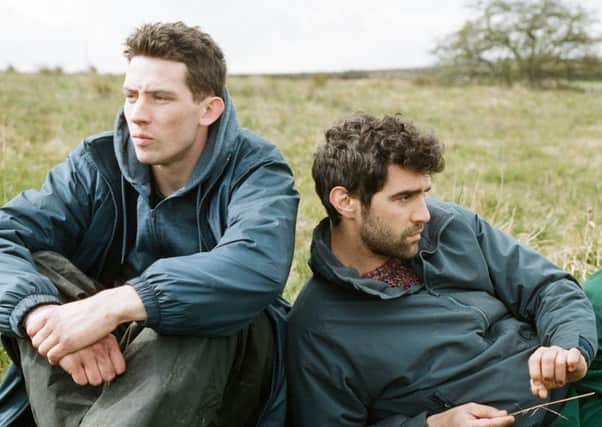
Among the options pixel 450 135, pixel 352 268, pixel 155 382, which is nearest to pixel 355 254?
pixel 352 268

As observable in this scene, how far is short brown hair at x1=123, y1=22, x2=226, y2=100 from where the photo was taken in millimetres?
3389

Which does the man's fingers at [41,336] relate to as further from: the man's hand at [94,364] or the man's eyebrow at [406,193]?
the man's eyebrow at [406,193]

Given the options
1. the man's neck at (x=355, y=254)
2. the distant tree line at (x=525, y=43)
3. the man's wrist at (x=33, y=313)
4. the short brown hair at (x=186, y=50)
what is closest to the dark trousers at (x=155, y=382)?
the man's wrist at (x=33, y=313)

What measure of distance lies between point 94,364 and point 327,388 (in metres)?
0.92

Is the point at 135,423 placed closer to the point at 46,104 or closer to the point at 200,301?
the point at 200,301

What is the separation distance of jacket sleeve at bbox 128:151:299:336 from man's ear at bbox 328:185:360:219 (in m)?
0.25

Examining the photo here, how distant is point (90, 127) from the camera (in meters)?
10.0

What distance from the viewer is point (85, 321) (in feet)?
8.91

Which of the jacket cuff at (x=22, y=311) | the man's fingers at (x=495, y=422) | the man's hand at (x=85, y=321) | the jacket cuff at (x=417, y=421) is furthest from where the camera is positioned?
the jacket cuff at (x=417, y=421)

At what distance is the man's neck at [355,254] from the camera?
3.47 meters

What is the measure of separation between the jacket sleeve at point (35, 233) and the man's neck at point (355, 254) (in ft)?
3.54

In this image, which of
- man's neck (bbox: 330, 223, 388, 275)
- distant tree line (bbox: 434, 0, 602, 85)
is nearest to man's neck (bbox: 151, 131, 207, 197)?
man's neck (bbox: 330, 223, 388, 275)

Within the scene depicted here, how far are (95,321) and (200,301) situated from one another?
0.34 meters

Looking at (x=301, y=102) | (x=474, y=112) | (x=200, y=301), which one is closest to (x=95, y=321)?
(x=200, y=301)
